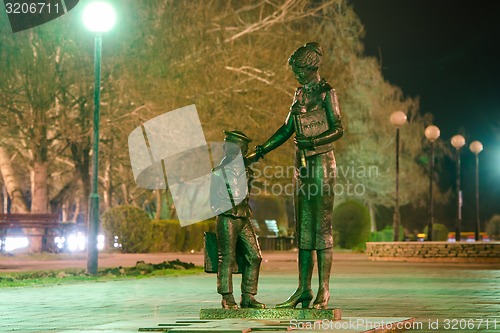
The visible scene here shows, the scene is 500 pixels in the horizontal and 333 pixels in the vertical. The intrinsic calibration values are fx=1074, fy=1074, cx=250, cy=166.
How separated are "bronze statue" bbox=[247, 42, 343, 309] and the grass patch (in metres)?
9.72

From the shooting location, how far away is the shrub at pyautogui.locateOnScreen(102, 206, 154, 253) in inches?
1451

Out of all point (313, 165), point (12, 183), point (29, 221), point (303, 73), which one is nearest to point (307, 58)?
point (303, 73)

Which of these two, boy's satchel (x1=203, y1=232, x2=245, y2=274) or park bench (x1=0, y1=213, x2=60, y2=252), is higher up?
park bench (x1=0, y1=213, x2=60, y2=252)

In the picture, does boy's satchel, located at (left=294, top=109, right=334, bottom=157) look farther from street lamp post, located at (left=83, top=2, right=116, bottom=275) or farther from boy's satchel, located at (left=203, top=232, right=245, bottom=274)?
street lamp post, located at (left=83, top=2, right=116, bottom=275)

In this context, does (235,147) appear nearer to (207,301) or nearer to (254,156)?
(254,156)

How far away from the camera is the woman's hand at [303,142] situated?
10.7 m

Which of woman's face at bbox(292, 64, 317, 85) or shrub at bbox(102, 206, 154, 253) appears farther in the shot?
shrub at bbox(102, 206, 154, 253)

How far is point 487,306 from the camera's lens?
46.4 feet

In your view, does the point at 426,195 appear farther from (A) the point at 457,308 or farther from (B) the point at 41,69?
(A) the point at 457,308

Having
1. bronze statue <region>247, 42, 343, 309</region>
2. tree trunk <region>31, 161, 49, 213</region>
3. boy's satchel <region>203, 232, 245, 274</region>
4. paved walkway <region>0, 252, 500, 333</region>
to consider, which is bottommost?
paved walkway <region>0, 252, 500, 333</region>

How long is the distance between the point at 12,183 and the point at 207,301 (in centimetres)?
2540

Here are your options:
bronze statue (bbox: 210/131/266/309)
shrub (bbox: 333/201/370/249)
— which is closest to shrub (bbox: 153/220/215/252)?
shrub (bbox: 333/201/370/249)

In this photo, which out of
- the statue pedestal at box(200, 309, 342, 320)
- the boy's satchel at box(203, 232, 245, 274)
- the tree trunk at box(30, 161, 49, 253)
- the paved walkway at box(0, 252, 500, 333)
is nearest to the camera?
the statue pedestal at box(200, 309, 342, 320)

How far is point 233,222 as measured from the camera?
A: 35.4 ft
